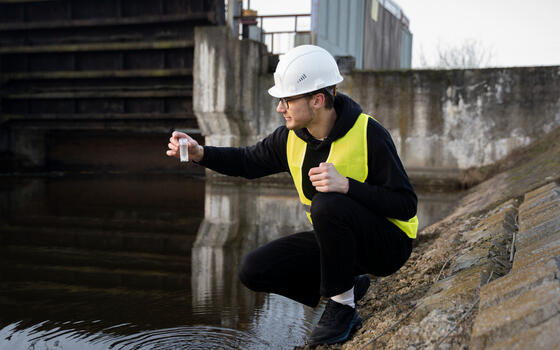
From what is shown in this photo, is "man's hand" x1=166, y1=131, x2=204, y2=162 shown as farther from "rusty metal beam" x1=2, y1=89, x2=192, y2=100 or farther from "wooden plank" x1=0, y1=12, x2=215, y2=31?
"rusty metal beam" x1=2, y1=89, x2=192, y2=100

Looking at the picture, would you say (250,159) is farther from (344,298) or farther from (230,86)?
(230,86)

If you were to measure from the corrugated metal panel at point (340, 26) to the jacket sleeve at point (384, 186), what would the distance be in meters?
8.11

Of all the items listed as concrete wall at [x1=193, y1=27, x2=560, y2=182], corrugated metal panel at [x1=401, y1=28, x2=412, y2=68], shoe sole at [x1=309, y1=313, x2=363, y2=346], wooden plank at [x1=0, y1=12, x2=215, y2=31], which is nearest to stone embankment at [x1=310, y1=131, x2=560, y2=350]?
shoe sole at [x1=309, y1=313, x2=363, y2=346]

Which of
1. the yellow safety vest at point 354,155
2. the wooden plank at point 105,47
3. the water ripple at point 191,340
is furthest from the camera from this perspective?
the wooden plank at point 105,47

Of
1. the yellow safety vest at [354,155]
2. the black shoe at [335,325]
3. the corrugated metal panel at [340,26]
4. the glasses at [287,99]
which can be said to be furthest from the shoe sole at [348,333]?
the corrugated metal panel at [340,26]

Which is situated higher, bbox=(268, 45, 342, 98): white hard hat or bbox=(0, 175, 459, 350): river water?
bbox=(268, 45, 342, 98): white hard hat

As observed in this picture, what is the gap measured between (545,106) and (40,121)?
10174 mm

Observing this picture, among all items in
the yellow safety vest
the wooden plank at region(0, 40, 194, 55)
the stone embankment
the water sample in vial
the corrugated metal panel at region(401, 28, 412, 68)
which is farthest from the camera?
the corrugated metal panel at region(401, 28, 412, 68)

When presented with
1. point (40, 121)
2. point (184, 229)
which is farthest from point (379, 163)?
point (40, 121)

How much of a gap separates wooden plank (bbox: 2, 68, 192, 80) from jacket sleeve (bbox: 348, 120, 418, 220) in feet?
29.1

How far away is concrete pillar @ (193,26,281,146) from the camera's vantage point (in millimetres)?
9945

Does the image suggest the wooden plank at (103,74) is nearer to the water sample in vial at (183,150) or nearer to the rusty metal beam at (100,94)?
the rusty metal beam at (100,94)

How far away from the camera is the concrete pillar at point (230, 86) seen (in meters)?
9.95

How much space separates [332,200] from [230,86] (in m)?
8.26
